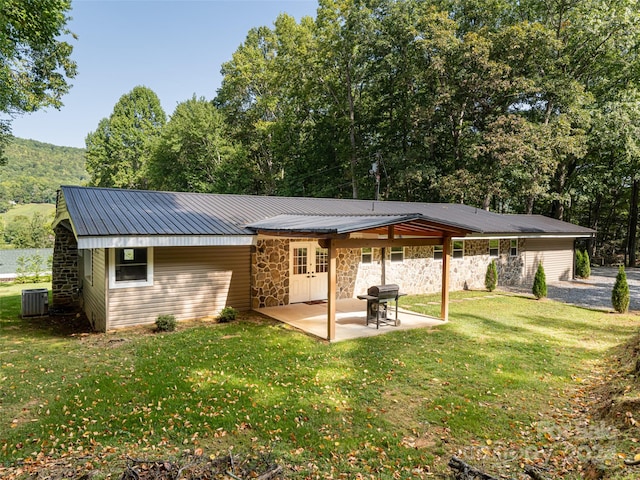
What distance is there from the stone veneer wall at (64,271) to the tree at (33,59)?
4.91m

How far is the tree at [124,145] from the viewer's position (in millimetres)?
32625

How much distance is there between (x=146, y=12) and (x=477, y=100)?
1645 centimetres

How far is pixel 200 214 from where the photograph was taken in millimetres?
9906

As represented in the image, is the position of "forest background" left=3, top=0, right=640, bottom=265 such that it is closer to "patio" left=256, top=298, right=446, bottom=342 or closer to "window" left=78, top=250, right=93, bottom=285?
"patio" left=256, top=298, right=446, bottom=342

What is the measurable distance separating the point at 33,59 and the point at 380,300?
51.2 feet

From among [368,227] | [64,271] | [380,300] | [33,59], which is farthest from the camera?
[33,59]

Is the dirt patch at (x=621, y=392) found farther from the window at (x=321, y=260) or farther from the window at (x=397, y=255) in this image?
the window at (x=321, y=260)

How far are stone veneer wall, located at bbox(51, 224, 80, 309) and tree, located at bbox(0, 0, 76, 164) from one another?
4911 millimetres

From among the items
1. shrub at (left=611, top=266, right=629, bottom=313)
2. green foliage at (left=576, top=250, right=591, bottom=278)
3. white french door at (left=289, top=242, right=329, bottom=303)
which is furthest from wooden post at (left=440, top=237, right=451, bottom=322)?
green foliage at (left=576, top=250, right=591, bottom=278)

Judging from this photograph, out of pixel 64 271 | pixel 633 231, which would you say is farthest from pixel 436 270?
pixel 633 231

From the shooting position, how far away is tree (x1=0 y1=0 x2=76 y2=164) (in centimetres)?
1206

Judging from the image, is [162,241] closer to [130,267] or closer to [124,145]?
[130,267]

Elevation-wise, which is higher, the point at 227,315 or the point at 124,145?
the point at 124,145

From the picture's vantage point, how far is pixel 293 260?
10922 millimetres
